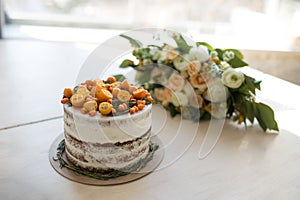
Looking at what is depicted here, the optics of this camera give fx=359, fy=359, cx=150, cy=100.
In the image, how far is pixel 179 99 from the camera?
105 cm

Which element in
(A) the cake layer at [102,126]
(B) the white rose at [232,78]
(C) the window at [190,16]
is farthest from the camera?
(C) the window at [190,16]

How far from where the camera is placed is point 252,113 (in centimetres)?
102

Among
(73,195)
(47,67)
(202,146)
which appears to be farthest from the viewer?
(47,67)

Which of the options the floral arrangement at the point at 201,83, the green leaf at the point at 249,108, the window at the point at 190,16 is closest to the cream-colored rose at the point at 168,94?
the floral arrangement at the point at 201,83

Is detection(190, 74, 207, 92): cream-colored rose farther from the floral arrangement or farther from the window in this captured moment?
the window

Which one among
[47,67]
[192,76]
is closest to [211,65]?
[192,76]

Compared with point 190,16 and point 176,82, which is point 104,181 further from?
point 190,16

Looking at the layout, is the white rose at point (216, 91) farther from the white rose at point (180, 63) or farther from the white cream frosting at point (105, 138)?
the white cream frosting at point (105, 138)

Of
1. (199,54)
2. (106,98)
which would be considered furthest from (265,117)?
(106,98)

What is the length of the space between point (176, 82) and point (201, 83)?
80mm

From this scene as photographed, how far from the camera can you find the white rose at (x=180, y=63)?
3.43 ft

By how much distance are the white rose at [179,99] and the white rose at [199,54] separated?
11 centimetres

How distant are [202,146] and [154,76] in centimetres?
29

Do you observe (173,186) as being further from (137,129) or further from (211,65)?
(211,65)
